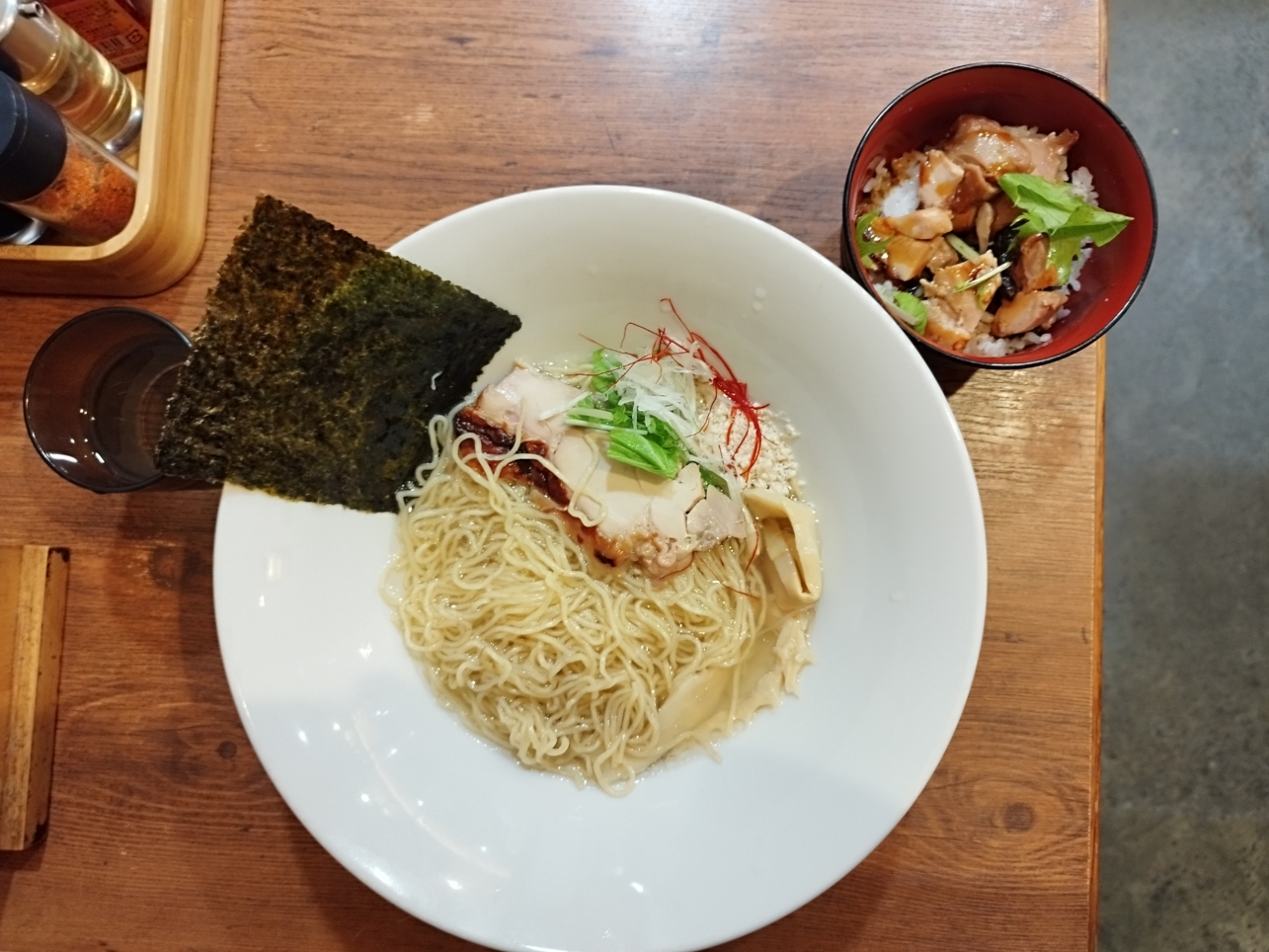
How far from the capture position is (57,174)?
138cm

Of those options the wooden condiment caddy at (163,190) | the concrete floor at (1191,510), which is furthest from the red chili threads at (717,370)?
the concrete floor at (1191,510)

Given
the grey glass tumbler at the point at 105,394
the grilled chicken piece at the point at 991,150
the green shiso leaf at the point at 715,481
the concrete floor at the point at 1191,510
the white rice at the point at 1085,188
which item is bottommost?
the concrete floor at the point at 1191,510

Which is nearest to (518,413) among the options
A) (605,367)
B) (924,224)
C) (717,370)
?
(605,367)

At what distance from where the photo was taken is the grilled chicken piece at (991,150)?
4.83ft

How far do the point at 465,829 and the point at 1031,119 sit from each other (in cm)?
159

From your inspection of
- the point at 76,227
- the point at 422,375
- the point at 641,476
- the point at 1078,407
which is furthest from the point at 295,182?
the point at 1078,407

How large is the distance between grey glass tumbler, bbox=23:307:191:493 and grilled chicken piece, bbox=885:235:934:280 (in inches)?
49.9

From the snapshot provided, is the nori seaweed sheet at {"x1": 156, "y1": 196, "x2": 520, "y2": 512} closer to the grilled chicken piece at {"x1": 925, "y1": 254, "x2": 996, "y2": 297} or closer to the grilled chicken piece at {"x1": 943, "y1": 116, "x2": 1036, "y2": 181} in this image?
the grilled chicken piece at {"x1": 925, "y1": 254, "x2": 996, "y2": 297}

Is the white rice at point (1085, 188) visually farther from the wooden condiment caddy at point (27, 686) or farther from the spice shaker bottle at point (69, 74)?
the wooden condiment caddy at point (27, 686)

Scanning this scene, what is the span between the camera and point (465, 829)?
135cm

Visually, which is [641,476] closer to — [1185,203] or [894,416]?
[894,416]

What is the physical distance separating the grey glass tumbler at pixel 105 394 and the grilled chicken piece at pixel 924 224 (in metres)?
1.29

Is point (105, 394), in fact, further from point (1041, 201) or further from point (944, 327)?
point (1041, 201)

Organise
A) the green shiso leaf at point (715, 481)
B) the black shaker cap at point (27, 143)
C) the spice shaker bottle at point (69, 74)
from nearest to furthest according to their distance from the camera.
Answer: the black shaker cap at point (27, 143) → the spice shaker bottle at point (69, 74) → the green shiso leaf at point (715, 481)
